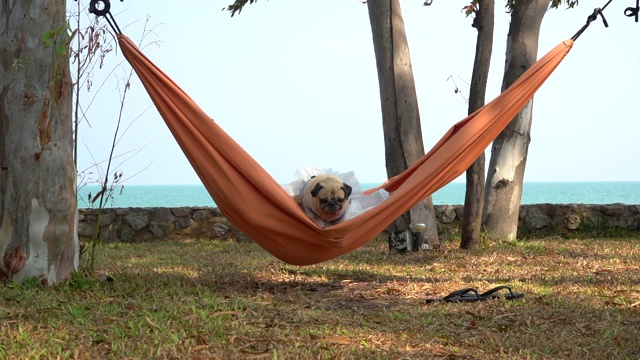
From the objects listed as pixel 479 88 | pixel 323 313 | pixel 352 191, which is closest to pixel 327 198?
pixel 352 191

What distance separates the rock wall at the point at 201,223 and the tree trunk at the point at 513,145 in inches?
33.9

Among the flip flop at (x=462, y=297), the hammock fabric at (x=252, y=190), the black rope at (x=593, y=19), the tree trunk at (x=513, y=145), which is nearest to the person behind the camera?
the hammock fabric at (x=252, y=190)

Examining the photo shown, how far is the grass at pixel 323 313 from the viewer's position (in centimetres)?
278

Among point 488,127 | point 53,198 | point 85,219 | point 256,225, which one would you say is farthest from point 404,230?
point 85,219

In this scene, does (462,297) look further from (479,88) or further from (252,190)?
(479,88)

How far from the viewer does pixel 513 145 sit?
704 cm

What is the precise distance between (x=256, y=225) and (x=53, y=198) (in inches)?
42.6

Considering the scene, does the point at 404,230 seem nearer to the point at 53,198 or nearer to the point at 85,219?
the point at 53,198

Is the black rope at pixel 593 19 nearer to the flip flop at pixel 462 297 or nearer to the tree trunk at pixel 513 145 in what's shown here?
the flip flop at pixel 462 297

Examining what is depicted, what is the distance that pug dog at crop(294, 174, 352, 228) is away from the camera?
414cm

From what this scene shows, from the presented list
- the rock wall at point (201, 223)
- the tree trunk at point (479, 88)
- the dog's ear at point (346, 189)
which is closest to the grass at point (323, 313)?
the dog's ear at point (346, 189)

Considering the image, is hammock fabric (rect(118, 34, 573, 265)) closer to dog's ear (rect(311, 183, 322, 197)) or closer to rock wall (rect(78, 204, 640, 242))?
dog's ear (rect(311, 183, 322, 197))

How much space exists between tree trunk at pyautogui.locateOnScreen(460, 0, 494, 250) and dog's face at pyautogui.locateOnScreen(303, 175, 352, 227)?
2217 mm

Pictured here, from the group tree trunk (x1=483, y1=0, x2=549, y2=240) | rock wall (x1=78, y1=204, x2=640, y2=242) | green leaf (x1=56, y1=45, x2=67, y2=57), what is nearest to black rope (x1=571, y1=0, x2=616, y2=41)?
tree trunk (x1=483, y1=0, x2=549, y2=240)
